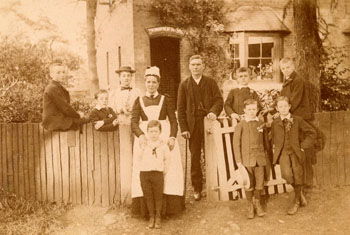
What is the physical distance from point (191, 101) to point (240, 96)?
68 cm

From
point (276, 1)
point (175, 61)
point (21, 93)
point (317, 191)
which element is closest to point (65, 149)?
point (21, 93)

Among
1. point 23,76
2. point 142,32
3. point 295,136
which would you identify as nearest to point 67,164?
point 295,136

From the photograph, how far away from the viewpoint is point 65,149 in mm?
4957

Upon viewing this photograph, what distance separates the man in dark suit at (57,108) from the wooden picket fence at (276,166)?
5.75 ft

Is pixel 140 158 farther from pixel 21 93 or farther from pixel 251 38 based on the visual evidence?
pixel 251 38

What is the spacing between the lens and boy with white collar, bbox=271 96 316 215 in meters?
4.40

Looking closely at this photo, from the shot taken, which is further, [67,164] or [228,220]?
[67,164]

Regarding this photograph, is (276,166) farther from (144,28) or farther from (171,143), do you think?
(144,28)

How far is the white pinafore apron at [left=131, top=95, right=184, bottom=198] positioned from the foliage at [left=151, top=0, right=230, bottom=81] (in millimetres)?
7858

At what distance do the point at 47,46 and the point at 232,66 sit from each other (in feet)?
20.2

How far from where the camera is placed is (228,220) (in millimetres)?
4340

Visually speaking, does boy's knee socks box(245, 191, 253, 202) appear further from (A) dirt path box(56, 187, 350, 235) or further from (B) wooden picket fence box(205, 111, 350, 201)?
(B) wooden picket fence box(205, 111, 350, 201)

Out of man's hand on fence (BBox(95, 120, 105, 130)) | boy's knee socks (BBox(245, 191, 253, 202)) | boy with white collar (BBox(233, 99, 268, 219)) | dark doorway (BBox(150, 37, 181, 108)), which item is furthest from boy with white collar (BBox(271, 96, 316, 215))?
dark doorway (BBox(150, 37, 181, 108))

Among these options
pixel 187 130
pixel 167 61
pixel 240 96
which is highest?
pixel 167 61
